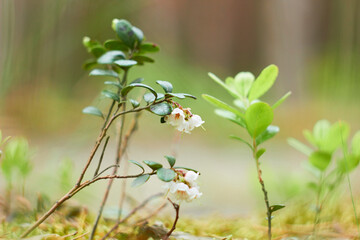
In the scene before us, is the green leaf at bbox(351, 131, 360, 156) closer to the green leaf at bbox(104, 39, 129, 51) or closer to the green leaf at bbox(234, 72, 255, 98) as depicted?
the green leaf at bbox(234, 72, 255, 98)

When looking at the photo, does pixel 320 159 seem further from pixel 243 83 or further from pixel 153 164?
pixel 153 164

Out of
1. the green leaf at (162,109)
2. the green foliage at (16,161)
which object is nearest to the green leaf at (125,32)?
the green leaf at (162,109)

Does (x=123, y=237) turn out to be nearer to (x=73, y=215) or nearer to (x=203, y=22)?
(x=73, y=215)

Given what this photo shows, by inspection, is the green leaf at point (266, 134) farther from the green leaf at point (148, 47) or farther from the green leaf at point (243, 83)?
the green leaf at point (148, 47)

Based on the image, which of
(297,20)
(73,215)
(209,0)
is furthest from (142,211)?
(209,0)

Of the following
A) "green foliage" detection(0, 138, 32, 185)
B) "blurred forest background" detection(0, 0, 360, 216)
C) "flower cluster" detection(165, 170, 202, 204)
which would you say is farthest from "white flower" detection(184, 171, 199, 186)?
"green foliage" detection(0, 138, 32, 185)

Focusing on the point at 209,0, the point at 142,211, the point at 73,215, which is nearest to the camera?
the point at 73,215
